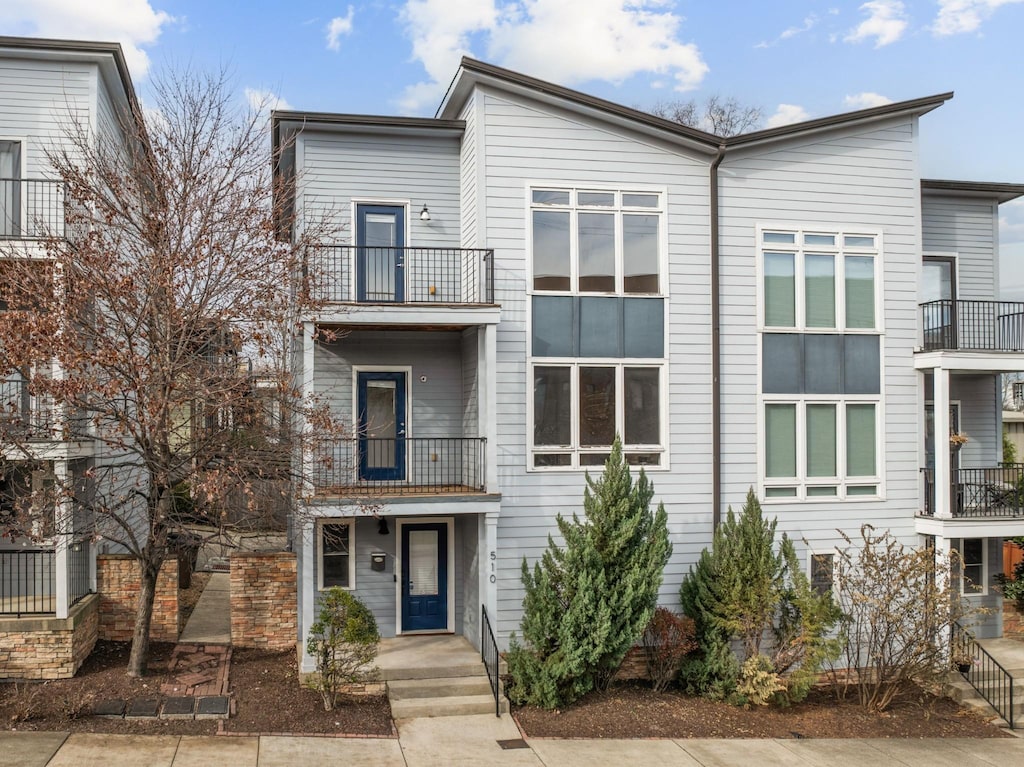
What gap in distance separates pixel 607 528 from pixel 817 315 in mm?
5910

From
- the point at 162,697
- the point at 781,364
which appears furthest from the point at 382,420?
the point at 781,364

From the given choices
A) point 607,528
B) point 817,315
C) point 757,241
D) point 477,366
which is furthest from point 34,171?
point 817,315

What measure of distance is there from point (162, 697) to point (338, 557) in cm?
378

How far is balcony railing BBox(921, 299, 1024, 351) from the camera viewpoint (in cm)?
1636

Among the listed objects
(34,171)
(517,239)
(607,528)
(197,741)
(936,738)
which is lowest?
(936,738)

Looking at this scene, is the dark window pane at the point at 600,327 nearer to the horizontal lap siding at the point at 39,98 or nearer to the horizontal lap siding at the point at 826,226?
the horizontal lap siding at the point at 826,226

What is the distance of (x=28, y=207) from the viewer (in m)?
13.5

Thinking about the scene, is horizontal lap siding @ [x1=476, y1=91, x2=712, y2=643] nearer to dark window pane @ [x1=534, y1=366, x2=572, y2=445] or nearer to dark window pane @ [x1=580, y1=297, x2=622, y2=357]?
dark window pane @ [x1=534, y1=366, x2=572, y2=445]

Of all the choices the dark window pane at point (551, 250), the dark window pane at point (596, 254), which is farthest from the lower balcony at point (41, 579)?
the dark window pane at point (596, 254)

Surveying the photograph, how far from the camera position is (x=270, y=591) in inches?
582

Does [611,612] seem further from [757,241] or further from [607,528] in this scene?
[757,241]

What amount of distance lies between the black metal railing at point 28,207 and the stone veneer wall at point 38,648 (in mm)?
5743

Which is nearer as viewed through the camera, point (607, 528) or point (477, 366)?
point (607, 528)

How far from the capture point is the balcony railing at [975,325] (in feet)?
53.7
